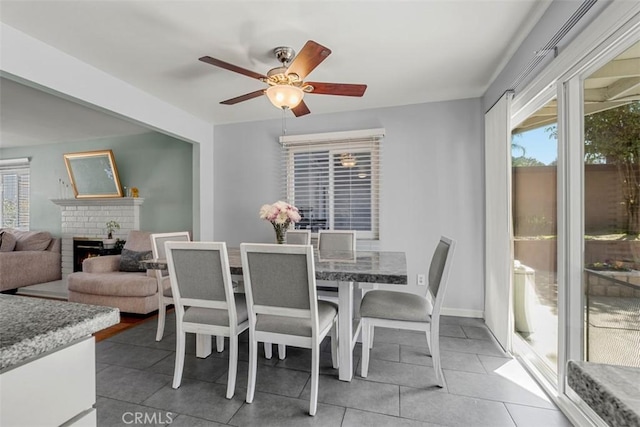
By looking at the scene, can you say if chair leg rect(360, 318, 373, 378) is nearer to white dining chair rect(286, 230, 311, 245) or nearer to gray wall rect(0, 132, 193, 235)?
white dining chair rect(286, 230, 311, 245)

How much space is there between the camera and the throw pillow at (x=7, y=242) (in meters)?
4.81

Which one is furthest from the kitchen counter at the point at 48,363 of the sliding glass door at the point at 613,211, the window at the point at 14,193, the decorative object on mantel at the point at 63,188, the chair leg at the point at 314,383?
the window at the point at 14,193

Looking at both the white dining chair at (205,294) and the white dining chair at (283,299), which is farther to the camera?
the white dining chair at (205,294)

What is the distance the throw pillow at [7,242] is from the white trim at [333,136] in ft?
16.2

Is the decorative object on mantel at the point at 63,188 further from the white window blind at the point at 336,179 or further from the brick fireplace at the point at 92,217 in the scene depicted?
the white window blind at the point at 336,179

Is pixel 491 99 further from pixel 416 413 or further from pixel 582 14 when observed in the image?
pixel 416 413

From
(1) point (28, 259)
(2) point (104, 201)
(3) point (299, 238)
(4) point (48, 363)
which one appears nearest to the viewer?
(4) point (48, 363)

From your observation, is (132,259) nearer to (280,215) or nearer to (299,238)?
(299,238)

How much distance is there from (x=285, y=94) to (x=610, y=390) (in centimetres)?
208


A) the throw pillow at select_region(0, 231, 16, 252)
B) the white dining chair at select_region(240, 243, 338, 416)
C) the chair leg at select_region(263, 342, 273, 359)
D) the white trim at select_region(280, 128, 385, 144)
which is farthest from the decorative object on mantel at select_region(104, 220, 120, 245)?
the white dining chair at select_region(240, 243, 338, 416)

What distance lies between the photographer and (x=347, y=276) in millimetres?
1771

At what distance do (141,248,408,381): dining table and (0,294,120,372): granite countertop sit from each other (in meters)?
1.21

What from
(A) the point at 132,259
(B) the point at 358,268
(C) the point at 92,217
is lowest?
(A) the point at 132,259

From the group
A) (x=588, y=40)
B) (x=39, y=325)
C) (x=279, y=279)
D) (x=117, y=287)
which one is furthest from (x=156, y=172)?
(x=588, y=40)
